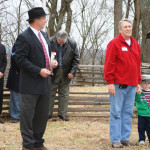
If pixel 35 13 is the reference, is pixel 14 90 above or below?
below

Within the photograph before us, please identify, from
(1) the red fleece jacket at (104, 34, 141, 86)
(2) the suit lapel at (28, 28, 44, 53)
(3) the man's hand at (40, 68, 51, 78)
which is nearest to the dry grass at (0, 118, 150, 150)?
(1) the red fleece jacket at (104, 34, 141, 86)

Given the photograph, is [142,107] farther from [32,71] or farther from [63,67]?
[63,67]

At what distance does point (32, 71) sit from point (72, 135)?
203cm

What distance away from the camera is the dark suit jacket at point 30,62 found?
3.79m

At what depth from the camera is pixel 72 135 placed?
17.6ft

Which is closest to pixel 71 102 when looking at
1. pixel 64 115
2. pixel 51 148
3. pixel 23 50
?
pixel 64 115

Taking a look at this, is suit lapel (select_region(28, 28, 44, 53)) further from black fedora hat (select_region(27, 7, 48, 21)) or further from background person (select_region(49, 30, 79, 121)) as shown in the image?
background person (select_region(49, 30, 79, 121))

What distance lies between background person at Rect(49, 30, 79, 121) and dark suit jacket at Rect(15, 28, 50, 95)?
243 centimetres

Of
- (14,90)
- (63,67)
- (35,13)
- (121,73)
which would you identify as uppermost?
Result: (35,13)

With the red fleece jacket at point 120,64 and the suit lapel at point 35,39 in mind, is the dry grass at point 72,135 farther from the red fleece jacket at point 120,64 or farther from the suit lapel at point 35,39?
the suit lapel at point 35,39

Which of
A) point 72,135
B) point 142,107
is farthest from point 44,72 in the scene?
point 72,135

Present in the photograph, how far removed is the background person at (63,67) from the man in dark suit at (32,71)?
2.33 meters

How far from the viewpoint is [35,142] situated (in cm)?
408

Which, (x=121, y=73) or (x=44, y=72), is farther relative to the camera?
(x=121, y=73)
